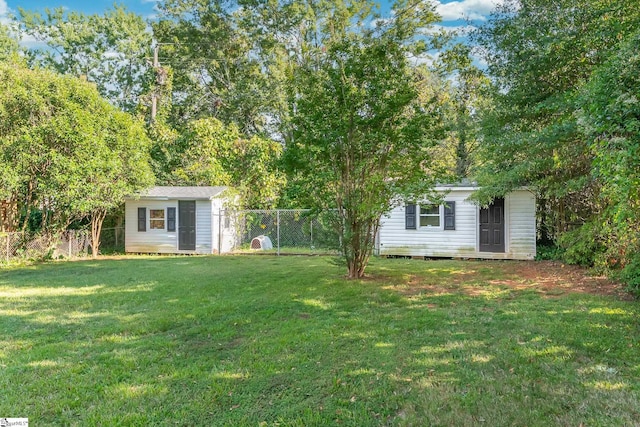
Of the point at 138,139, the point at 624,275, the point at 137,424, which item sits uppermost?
the point at 138,139

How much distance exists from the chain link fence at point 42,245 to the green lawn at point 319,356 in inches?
192

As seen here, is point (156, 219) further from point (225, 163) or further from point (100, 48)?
point (100, 48)

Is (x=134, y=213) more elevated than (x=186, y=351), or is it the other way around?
(x=134, y=213)

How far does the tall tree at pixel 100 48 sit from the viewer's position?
22312 millimetres

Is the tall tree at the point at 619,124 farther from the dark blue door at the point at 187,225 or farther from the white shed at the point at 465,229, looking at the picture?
the dark blue door at the point at 187,225

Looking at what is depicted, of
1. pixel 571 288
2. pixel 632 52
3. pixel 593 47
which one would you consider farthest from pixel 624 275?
pixel 593 47

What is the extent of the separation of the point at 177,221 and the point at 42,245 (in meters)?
3.91

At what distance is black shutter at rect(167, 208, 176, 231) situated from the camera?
44.7ft

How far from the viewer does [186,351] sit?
12.2 ft

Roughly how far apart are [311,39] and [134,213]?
1412 cm

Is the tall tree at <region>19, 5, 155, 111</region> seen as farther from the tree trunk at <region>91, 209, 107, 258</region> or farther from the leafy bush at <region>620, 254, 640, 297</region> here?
the leafy bush at <region>620, 254, 640, 297</region>

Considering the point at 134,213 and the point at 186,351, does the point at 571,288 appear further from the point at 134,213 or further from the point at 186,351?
the point at 134,213

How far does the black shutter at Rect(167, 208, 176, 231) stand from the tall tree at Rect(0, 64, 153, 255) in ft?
6.02

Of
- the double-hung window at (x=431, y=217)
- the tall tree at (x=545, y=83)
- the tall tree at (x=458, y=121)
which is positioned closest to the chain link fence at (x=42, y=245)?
the double-hung window at (x=431, y=217)
